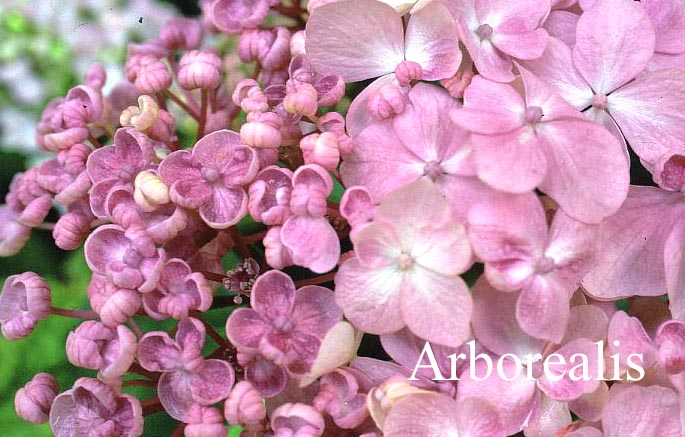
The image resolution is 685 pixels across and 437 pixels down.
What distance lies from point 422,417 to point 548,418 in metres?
0.10

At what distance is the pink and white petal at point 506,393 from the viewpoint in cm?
51

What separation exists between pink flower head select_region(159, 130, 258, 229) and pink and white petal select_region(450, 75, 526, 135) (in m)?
0.15

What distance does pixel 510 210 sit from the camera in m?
0.50

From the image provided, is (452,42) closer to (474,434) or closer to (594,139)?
(594,139)

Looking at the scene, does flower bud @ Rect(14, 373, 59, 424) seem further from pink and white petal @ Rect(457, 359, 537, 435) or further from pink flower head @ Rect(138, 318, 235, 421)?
pink and white petal @ Rect(457, 359, 537, 435)

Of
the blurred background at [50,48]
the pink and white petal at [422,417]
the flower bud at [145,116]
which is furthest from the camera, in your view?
the blurred background at [50,48]

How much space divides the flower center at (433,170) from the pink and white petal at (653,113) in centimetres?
15

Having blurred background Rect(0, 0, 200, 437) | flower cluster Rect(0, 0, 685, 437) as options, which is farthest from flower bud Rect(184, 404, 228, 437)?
blurred background Rect(0, 0, 200, 437)

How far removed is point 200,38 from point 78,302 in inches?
11.4

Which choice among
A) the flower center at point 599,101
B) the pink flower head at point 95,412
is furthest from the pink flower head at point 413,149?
the pink flower head at point 95,412

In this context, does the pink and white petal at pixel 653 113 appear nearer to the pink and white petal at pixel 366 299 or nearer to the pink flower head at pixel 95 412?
the pink and white petal at pixel 366 299

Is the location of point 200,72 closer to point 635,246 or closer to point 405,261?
point 405,261

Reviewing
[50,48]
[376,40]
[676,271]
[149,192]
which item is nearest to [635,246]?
[676,271]

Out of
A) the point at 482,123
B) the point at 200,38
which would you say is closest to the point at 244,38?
the point at 200,38
